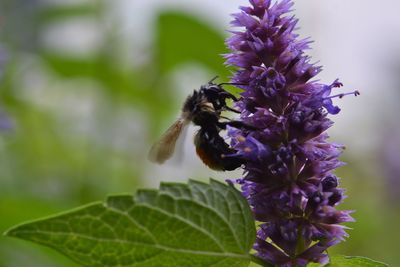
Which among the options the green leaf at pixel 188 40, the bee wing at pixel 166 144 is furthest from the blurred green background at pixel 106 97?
the bee wing at pixel 166 144

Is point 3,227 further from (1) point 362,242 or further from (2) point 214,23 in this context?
(1) point 362,242

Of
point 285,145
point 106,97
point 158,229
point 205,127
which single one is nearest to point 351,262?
point 285,145

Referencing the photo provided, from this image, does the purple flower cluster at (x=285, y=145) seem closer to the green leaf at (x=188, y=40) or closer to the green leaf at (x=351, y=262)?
the green leaf at (x=351, y=262)

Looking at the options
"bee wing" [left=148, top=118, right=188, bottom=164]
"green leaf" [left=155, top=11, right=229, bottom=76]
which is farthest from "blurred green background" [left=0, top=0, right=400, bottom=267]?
"bee wing" [left=148, top=118, right=188, bottom=164]

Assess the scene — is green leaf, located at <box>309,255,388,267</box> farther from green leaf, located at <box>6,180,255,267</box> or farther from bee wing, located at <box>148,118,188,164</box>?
bee wing, located at <box>148,118,188,164</box>

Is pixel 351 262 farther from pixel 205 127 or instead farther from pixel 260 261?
pixel 205 127

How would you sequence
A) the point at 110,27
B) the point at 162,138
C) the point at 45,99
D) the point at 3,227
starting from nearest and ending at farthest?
the point at 162,138 → the point at 3,227 → the point at 110,27 → the point at 45,99

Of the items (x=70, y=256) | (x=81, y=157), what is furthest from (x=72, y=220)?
(x=81, y=157)
